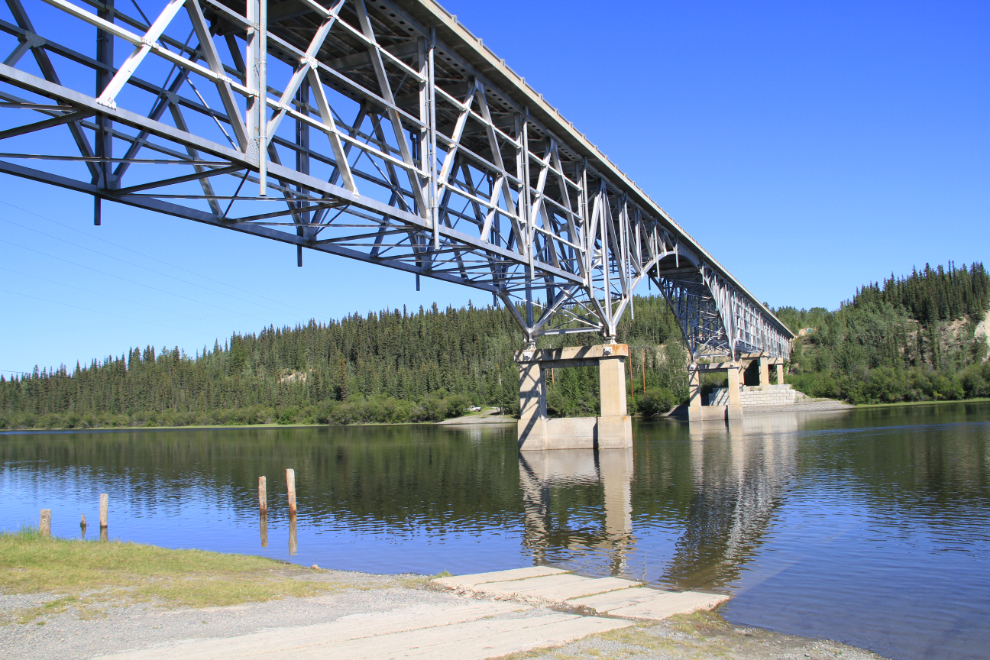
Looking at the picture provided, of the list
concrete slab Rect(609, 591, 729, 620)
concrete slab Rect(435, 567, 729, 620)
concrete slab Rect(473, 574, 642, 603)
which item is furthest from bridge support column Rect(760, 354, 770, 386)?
concrete slab Rect(609, 591, 729, 620)

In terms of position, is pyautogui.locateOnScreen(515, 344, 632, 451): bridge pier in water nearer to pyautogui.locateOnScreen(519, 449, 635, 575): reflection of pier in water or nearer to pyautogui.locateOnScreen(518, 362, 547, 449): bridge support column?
pyautogui.locateOnScreen(518, 362, 547, 449): bridge support column

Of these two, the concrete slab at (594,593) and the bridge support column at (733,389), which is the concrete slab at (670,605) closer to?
the concrete slab at (594,593)

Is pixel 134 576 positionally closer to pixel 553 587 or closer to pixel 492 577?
pixel 492 577

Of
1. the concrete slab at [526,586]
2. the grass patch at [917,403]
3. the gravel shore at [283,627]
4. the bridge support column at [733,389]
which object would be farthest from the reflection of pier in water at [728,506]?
the grass patch at [917,403]

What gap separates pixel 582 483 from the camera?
108 ft

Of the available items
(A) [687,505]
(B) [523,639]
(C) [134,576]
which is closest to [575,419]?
(A) [687,505]

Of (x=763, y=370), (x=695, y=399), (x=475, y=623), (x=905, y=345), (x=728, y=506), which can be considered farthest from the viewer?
(x=905, y=345)

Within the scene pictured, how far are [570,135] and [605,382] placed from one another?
1797 cm

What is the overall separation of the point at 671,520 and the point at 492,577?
33.9 ft

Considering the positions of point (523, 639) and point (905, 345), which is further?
point (905, 345)

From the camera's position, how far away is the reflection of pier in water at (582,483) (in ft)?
63.8

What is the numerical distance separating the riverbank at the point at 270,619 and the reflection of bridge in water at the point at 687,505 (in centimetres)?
444

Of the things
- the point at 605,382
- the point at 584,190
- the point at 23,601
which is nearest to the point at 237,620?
the point at 23,601

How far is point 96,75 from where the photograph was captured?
56.1 ft
